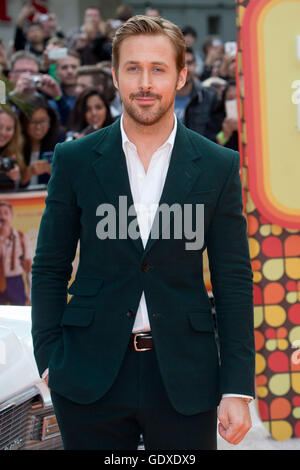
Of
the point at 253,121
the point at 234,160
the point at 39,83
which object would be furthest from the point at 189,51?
the point at 234,160

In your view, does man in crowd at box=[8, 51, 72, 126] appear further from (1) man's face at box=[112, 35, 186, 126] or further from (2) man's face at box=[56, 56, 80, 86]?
(1) man's face at box=[112, 35, 186, 126]

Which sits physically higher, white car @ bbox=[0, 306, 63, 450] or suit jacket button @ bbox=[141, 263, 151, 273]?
suit jacket button @ bbox=[141, 263, 151, 273]

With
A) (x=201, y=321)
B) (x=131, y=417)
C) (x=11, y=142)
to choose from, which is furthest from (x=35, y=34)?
(x=131, y=417)

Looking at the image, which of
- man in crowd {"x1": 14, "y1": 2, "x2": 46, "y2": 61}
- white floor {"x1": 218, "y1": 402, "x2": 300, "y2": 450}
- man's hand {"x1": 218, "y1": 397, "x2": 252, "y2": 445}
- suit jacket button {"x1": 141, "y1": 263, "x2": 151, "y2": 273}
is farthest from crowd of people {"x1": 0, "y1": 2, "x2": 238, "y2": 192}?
man's hand {"x1": 218, "y1": 397, "x2": 252, "y2": 445}

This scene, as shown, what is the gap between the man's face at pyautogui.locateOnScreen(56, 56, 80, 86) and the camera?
6.84 m

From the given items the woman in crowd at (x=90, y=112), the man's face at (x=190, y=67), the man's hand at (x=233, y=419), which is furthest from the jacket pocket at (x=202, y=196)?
Answer: the man's face at (x=190, y=67)

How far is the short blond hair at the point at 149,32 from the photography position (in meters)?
1.78

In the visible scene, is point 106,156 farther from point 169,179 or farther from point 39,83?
point 39,83

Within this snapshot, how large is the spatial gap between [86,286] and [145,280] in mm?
164

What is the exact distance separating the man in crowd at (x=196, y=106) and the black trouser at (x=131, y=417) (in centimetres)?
450

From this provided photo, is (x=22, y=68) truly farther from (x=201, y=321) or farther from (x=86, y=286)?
(x=201, y=321)

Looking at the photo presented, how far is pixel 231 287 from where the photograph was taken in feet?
5.97

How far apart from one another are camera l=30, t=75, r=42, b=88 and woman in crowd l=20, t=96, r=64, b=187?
15.9 inches

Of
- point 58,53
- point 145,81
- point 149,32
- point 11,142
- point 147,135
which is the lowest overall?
point 147,135
